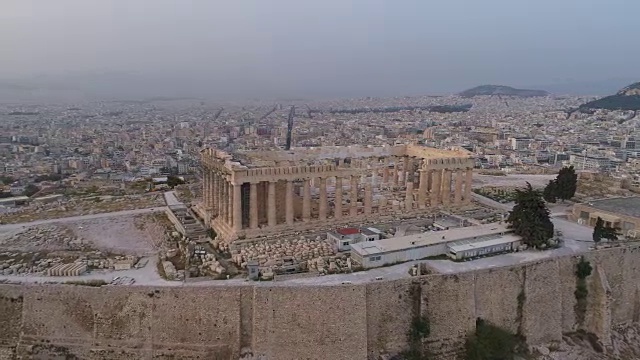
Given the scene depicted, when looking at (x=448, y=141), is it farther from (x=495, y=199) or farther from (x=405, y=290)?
(x=405, y=290)

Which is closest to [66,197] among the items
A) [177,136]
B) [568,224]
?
[568,224]

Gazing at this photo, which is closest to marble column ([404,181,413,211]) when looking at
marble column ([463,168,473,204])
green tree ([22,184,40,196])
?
marble column ([463,168,473,204])

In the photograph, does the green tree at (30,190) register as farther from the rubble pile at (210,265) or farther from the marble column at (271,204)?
the rubble pile at (210,265)

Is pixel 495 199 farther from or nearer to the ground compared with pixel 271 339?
farther from the ground

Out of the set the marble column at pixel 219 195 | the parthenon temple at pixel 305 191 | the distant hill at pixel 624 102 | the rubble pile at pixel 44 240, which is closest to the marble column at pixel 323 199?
the parthenon temple at pixel 305 191

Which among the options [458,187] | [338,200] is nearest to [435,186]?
[458,187]

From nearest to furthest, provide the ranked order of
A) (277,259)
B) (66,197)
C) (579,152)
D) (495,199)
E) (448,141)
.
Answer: (277,259)
(495,199)
(66,197)
(579,152)
(448,141)

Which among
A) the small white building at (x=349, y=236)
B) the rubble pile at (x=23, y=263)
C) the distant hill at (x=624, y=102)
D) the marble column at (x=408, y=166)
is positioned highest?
the distant hill at (x=624, y=102)

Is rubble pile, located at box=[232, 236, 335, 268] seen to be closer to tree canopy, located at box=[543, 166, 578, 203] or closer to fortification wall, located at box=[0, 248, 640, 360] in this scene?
fortification wall, located at box=[0, 248, 640, 360]
